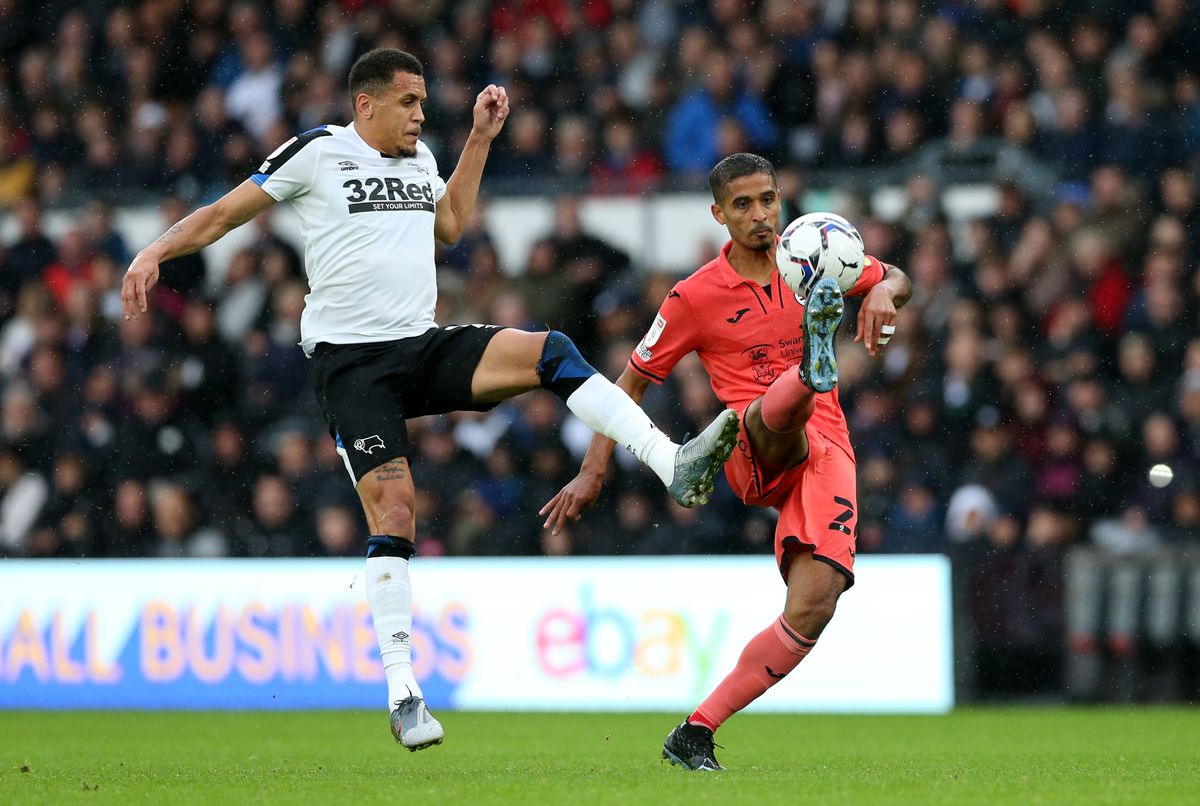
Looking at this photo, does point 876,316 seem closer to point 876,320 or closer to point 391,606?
point 876,320

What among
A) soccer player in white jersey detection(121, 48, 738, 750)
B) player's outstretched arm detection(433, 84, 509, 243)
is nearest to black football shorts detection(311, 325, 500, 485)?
soccer player in white jersey detection(121, 48, 738, 750)

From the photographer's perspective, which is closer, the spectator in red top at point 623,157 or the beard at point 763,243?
the beard at point 763,243

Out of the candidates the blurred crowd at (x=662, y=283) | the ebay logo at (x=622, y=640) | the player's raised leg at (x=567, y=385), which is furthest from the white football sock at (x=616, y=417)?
the blurred crowd at (x=662, y=283)

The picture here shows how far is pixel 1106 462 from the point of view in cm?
1221

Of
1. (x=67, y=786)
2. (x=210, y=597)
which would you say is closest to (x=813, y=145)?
(x=210, y=597)

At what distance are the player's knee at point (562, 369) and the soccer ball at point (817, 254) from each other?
33.1 inches

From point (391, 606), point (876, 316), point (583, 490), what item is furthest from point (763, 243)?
point (391, 606)

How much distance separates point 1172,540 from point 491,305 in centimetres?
530

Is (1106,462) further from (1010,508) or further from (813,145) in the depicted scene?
(813,145)

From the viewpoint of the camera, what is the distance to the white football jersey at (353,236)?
6992 mm

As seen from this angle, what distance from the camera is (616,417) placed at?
269 inches

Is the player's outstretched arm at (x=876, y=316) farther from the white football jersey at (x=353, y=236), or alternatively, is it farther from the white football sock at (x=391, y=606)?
the white football sock at (x=391, y=606)

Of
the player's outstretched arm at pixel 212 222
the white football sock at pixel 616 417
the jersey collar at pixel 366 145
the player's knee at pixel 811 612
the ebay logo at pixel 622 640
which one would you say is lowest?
the ebay logo at pixel 622 640

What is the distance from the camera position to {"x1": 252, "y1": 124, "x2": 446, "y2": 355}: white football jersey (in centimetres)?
699
